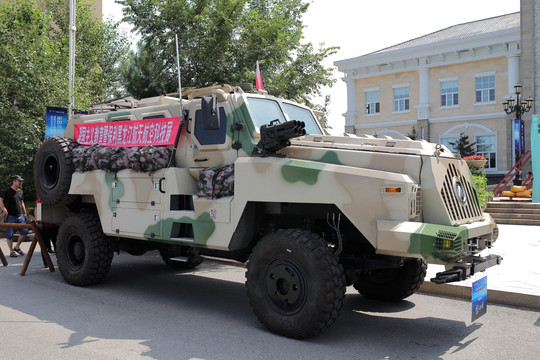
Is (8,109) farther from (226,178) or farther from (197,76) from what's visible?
(226,178)

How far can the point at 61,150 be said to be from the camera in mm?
7648

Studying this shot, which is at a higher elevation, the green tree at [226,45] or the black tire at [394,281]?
the green tree at [226,45]

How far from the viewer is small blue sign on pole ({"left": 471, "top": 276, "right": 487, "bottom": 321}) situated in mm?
4871

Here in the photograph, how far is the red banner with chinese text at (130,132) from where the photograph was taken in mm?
6723

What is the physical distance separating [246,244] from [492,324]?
9.43ft

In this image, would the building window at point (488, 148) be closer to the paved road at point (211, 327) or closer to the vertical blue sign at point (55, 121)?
the vertical blue sign at point (55, 121)

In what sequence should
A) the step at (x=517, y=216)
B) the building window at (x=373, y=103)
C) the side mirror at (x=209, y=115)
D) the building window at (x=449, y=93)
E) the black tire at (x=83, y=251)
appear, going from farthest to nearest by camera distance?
the building window at (x=373, y=103) → the building window at (x=449, y=93) → the step at (x=517, y=216) → the black tire at (x=83, y=251) → the side mirror at (x=209, y=115)

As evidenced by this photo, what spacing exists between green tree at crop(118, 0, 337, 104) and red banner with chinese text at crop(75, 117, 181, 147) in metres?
3.72

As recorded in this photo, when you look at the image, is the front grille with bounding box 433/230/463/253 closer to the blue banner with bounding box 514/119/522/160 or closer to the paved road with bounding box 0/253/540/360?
the paved road with bounding box 0/253/540/360

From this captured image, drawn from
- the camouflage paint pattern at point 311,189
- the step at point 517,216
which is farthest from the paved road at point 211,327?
the step at point 517,216

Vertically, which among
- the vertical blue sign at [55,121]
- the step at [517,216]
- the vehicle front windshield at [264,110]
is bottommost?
the step at [517,216]

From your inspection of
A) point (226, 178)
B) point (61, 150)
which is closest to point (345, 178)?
point (226, 178)

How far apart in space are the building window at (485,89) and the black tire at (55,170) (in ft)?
96.4

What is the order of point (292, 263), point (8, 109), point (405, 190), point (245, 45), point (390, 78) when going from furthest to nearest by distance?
point (390, 78)
point (8, 109)
point (245, 45)
point (292, 263)
point (405, 190)
